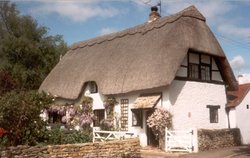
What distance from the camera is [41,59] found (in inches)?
1513

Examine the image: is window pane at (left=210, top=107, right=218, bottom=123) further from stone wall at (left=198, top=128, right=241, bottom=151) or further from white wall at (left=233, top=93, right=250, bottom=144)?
white wall at (left=233, top=93, right=250, bottom=144)

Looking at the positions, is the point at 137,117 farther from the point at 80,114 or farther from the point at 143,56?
the point at 80,114

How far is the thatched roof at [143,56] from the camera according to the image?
69.8 feet

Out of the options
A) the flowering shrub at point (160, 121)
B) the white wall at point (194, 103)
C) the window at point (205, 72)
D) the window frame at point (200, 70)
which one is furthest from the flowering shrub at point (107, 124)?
the window at point (205, 72)

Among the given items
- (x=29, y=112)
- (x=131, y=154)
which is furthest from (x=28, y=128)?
(x=131, y=154)

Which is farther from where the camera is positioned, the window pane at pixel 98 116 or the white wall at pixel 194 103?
the window pane at pixel 98 116

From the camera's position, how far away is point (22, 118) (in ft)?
45.8

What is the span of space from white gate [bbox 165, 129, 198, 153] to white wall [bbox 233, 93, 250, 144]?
749 centimetres

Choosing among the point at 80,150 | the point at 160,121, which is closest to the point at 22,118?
the point at 80,150

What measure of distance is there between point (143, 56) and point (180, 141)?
Answer: 6.67 metres

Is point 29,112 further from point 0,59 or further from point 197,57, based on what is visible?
point 0,59

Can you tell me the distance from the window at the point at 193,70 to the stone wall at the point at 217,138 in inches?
153

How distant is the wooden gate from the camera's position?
730 inches

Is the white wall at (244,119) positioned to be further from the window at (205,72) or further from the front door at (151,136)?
the front door at (151,136)
